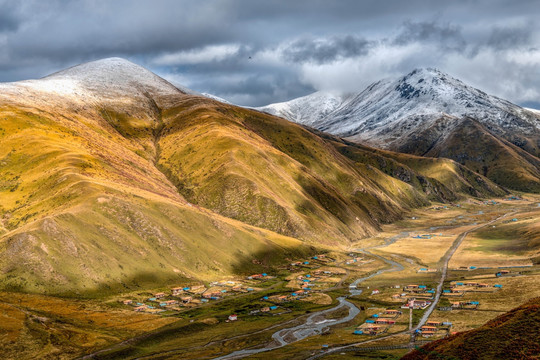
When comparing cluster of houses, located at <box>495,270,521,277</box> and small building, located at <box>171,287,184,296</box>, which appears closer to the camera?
small building, located at <box>171,287,184,296</box>

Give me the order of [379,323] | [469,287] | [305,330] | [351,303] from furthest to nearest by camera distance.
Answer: [469,287] → [351,303] → [305,330] → [379,323]

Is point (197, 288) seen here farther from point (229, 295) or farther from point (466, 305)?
point (466, 305)

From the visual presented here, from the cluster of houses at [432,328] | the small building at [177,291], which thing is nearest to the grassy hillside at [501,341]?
the cluster of houses at [432,328]

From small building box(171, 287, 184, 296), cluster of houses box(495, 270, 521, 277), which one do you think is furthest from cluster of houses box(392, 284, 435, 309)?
small building box(171, 287, 184, 296)

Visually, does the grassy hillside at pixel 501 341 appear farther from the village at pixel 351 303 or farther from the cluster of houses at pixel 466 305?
the cluster of houses at pixel 466 305

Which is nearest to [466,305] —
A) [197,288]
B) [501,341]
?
[501,341]

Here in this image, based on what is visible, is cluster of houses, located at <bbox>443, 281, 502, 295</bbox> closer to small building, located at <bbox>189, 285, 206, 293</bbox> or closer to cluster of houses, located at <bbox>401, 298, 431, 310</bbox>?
cluster of houses, located at <bbox>401, 298, 431, 310</bbox>

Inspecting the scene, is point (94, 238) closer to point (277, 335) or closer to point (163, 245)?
point (163, 245)
